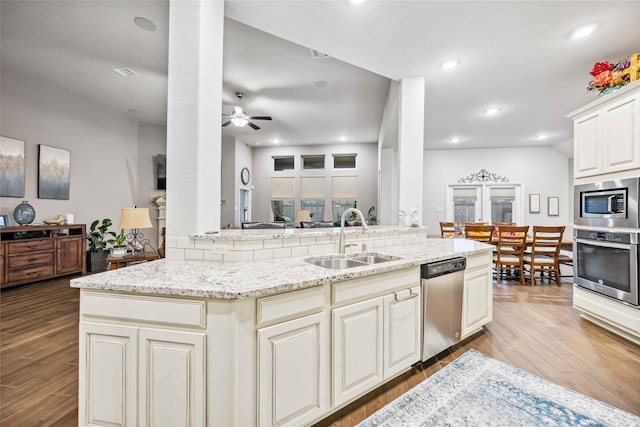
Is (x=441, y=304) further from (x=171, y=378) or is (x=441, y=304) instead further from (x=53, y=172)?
(x=53, y=172)

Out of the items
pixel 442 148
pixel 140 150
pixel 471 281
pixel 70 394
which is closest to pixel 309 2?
pixel 471 281

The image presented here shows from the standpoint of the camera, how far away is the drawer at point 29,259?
3850 mm

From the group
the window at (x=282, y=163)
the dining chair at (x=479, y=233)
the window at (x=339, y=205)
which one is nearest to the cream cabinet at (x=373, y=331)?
the dining chair at (x=479, y=233)

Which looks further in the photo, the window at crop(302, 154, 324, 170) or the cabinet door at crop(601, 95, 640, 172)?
the window at crop(302, 154, 324, 170)

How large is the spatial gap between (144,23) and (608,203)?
511 cm

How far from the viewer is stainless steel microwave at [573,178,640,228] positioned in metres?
2.40

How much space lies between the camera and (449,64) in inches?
123

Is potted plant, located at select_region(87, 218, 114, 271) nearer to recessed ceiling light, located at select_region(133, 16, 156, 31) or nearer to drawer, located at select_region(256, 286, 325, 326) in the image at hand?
recessed ceiling light, located at select_region(133, 16, 156, 31)

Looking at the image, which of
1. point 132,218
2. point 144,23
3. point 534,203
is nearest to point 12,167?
point 132,218

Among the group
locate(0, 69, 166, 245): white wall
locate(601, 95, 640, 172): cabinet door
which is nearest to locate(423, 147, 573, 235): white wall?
locate(601, 95, 640, 172): cabinet door

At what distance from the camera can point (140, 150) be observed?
6.41 metres

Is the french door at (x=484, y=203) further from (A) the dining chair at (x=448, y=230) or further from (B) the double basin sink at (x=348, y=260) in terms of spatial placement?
(B) the double basin sink at (x=348, y=260)

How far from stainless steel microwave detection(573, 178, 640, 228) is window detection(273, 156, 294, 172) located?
710 centimetres

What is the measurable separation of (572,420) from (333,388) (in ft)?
4.54
